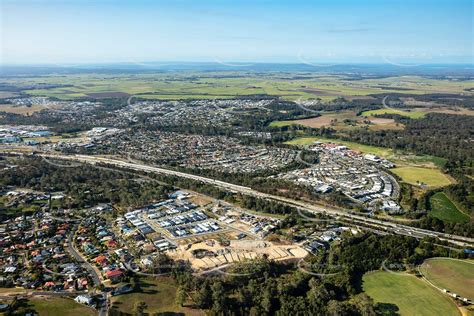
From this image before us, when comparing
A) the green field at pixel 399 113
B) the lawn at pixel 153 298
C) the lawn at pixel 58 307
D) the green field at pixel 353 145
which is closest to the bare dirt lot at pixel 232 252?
the lawn at pixel 153 298

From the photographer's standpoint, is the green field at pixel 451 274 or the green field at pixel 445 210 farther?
the green field at pixel 445 210

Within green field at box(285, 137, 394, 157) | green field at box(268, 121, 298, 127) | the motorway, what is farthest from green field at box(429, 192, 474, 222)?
green field at box(268, 121, 298, 127)

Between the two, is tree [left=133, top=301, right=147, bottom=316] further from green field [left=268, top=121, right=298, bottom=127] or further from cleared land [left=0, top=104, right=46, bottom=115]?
cleared land [left=0, top=104, right=46, bottom=115]

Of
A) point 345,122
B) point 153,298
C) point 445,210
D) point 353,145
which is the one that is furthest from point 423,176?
point 153,298

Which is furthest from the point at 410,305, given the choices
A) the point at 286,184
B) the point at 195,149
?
the point at 195,149

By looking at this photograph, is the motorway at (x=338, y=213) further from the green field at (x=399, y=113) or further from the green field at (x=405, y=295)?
the green field at (x=399, y=113)

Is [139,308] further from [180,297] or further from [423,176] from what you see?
[423,176]
